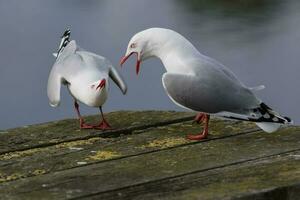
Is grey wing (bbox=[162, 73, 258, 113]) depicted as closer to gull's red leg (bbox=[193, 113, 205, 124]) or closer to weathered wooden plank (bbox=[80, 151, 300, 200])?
gull's red leg (bbox=[193, 113, 205, 124])

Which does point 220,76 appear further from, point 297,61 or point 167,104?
point 297,61

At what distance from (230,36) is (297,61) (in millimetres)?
1315

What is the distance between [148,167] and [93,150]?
7.1 inches

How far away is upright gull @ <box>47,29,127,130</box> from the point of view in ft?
6.69

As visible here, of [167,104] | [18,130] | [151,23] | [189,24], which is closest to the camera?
Result: [18,130]

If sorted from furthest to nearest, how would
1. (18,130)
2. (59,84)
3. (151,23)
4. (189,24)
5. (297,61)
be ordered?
(189,24), (151,23), (297,61), (59,84), (18,130)

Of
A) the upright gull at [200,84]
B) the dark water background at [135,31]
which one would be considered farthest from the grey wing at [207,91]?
the dark water background at [135,31]

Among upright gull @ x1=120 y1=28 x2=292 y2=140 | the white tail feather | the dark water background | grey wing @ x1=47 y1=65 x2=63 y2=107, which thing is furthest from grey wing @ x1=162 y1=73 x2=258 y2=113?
the dark water background

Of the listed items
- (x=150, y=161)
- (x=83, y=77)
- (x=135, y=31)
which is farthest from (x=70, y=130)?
(x=135, y=31)

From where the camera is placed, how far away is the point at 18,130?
6.21ft

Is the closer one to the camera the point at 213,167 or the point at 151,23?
the point at 213,167

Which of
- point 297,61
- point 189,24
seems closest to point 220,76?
point 297,61

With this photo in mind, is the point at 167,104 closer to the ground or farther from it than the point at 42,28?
closer to the ground

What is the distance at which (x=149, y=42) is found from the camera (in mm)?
1977
